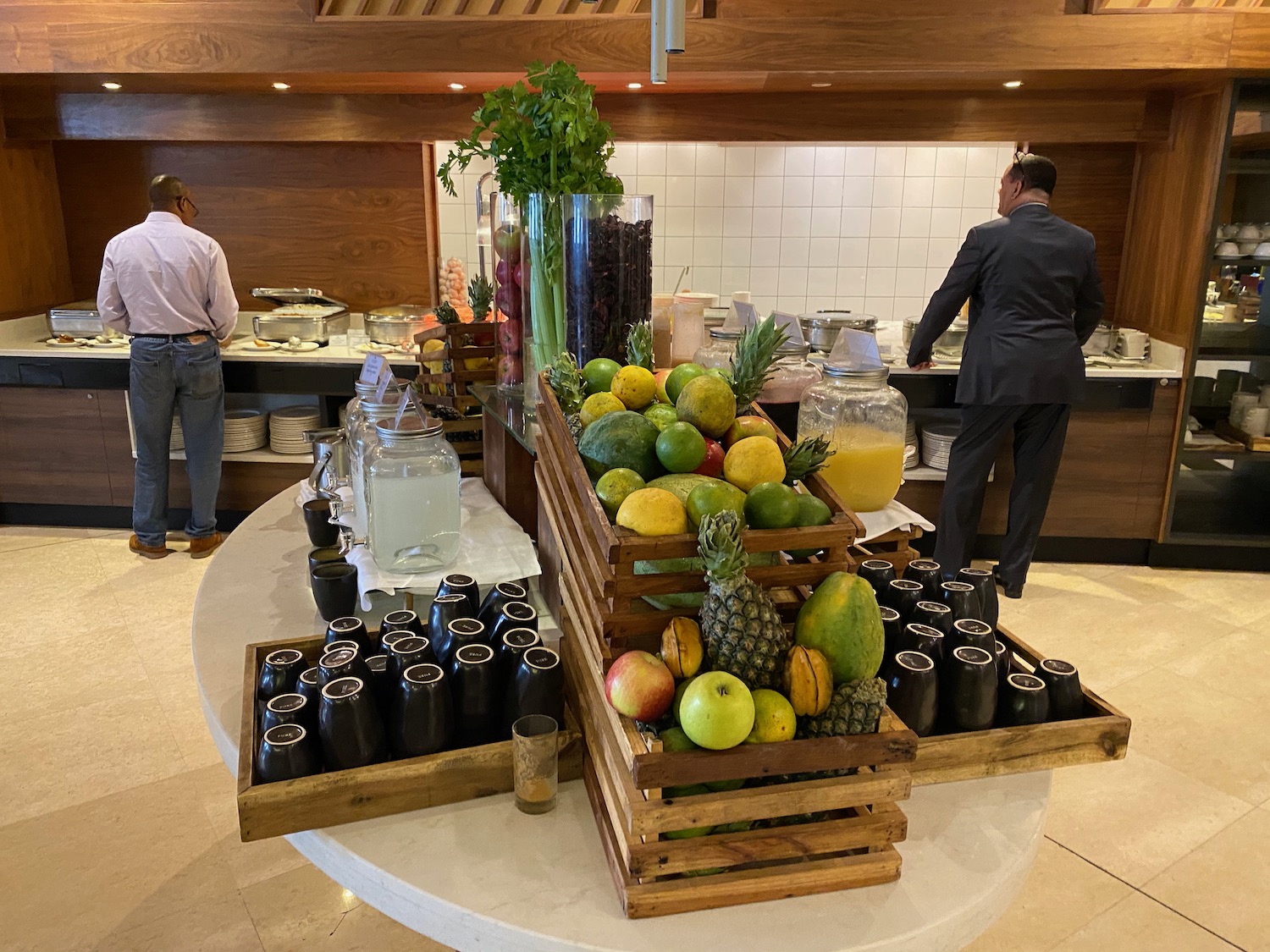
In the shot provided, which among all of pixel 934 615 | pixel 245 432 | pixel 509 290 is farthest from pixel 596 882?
pixel 245 432

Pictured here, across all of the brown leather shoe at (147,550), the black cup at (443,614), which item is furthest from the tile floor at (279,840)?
the black cup at (443,614)

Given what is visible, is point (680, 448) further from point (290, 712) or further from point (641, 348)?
point (290, 712)

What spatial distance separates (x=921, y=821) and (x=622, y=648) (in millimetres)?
430

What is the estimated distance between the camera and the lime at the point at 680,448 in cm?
118

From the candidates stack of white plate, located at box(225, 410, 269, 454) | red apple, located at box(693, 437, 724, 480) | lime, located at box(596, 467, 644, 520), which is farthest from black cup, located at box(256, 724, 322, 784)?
stack of white plate, located at box(225, 410, 269, 454)

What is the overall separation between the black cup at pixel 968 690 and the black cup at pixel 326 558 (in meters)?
1.05

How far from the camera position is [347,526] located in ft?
5.98

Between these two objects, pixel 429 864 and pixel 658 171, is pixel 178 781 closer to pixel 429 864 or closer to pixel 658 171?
pixel 429 864

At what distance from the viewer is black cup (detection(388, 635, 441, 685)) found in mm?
1255

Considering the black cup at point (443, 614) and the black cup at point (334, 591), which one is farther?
the black cup at point (334, 591)

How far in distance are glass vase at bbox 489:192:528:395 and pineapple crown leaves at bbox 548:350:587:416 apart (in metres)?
0.60

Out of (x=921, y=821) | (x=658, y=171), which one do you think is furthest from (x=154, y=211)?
(x=921, y=821)

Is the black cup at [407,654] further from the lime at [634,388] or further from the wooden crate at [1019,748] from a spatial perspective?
the wooden crate at [1019,748]

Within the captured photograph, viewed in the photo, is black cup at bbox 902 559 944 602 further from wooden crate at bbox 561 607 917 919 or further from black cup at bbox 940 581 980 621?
wooden crate at bbox 561 607 917 919
